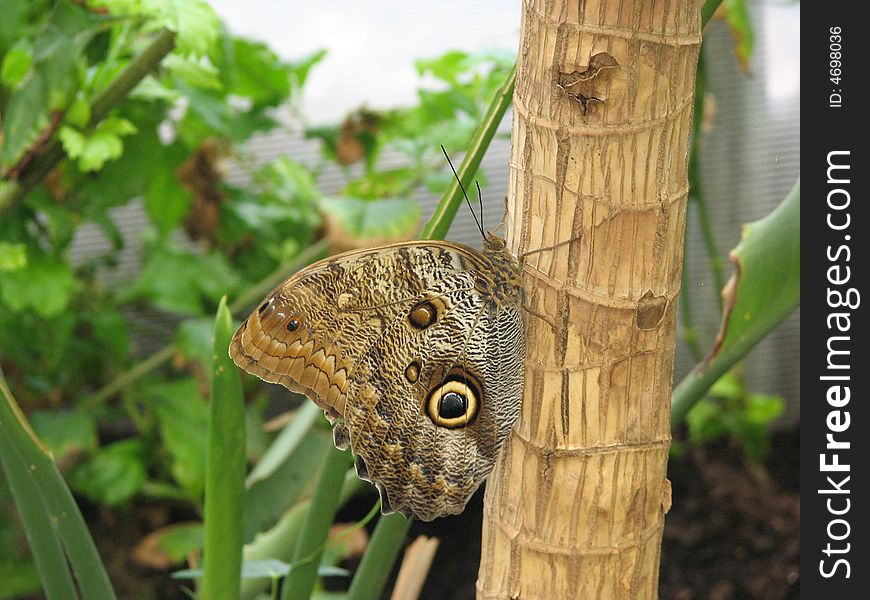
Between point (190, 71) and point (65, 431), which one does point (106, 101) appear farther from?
point (65, 431)

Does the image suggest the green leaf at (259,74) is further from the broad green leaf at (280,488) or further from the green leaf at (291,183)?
the broad green leaf at (280,488)

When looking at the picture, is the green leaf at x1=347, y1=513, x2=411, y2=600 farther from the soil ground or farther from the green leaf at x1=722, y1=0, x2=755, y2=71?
the green leaf at x1=722, y1=0, x2=755, y2=71

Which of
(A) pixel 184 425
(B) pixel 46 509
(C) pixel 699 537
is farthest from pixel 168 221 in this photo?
(C) pixel 699 537

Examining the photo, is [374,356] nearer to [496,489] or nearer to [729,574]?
[496,489]

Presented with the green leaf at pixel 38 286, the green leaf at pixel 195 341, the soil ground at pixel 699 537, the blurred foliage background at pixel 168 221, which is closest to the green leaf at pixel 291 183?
the blurred foliage background at pixel 168 221

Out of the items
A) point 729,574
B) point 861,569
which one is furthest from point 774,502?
point 861,569

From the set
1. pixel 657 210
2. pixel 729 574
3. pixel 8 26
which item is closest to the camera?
pixel 657 210

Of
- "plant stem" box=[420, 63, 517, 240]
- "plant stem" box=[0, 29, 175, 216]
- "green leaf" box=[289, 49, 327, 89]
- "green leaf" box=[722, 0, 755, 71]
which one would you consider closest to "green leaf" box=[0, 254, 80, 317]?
"plant stem" box=[0, 29, 175, 216]
